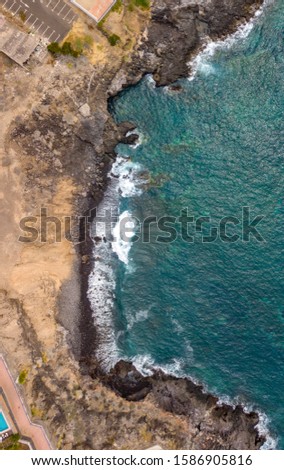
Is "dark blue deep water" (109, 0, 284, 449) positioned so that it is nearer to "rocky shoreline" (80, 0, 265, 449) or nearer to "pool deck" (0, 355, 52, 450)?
"rocky shoreline" (80, 0, 265, 449)

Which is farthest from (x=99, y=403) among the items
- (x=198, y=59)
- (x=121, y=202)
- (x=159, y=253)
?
(x=198, y=59)

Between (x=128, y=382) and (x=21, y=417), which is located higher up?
(x=128, y=382)

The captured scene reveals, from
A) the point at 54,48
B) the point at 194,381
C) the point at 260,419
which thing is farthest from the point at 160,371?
the point at 54,48

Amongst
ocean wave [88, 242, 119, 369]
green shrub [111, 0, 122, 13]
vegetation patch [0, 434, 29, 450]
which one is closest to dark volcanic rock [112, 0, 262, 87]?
green shrub [111, 0, 122, 13]

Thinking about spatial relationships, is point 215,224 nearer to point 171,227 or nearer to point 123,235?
point 171,227

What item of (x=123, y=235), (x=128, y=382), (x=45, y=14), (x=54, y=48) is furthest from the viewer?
(x=123, y=235)

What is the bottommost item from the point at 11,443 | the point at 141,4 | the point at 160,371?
the point at 11,443

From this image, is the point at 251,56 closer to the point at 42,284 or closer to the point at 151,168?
the point at 151,168
